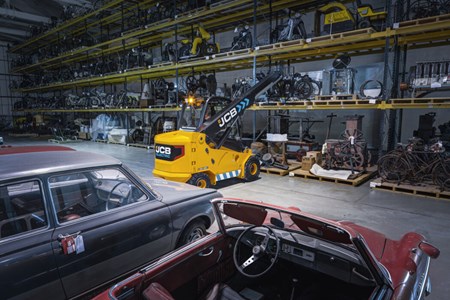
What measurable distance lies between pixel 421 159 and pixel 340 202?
7.08 ft

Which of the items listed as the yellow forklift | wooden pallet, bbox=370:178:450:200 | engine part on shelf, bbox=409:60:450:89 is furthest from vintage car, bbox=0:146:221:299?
engine part on shelf, bbox=409:60:450:89

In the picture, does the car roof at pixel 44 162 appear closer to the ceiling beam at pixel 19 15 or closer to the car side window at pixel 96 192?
the car side window at pixel 96 192

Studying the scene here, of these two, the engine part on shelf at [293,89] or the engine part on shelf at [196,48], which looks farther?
the engine part on shelf at [196,48]

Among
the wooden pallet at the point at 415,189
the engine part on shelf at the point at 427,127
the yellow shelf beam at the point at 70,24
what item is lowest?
the wooden pallet at the point at 415,189

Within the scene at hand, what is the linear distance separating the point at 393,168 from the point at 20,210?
255 inches

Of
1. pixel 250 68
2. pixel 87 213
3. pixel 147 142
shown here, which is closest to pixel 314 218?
pixel 87 213

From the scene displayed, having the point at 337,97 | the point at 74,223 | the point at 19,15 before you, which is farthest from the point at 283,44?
the point at 19,15

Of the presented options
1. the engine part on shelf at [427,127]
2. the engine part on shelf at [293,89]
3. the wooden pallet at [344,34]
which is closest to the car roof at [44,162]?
the wooden pallet at [344,34]

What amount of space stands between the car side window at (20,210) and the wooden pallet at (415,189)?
→ 20.1ft

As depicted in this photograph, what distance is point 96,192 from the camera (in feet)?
9.36

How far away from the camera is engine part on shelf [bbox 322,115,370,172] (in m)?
6.92

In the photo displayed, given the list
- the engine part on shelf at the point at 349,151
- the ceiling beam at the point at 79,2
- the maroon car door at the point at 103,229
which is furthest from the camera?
the ceiling beam at the point at 79,2

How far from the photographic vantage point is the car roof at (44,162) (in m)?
2.05

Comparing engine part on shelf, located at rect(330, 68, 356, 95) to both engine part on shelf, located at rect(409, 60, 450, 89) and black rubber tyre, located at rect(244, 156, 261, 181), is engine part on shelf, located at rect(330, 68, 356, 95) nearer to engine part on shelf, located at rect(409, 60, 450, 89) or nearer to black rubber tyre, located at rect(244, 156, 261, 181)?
engine part on shelf, located at rect(409, 60, 450, 89)
